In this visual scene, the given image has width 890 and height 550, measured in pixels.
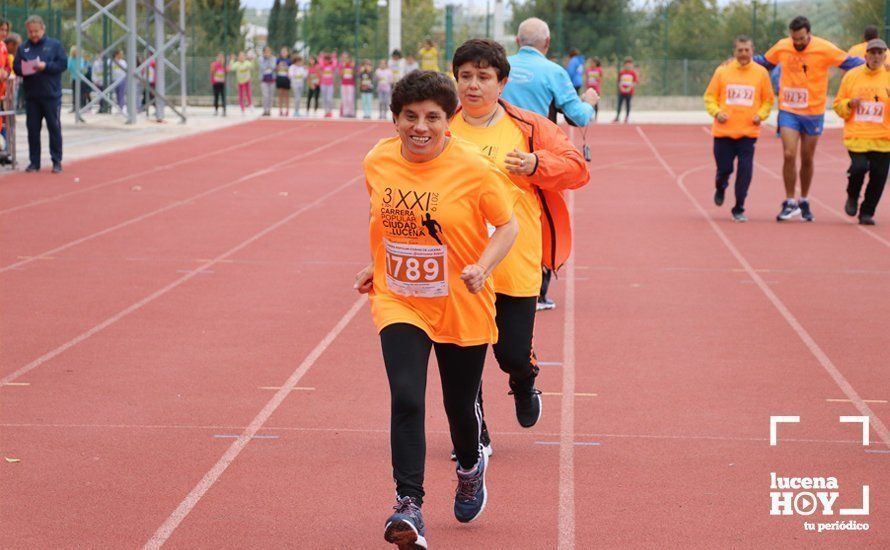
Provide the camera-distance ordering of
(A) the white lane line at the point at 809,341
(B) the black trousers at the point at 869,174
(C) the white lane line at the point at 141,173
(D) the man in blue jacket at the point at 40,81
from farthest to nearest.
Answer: (D) the man in blue jacket at the point at 40,81 → (C) the white lane line at the point at 141,173 → (B) the black trousers at the point at 869,174 → (A) the white lane line at the point at 809,341

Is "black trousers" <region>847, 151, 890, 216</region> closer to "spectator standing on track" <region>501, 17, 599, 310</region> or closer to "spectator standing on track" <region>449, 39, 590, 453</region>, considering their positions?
"spectator standing on track" <region>501, 17, 599, 310</region>

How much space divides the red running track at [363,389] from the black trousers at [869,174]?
39 cm

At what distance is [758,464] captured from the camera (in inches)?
252

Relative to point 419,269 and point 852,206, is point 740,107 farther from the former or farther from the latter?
point 419,269

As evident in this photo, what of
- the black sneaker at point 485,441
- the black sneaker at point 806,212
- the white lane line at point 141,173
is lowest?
the white lane line at point 141,173

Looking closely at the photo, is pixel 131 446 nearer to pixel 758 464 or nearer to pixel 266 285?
pixel 758 464

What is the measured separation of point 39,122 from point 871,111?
1160 cm

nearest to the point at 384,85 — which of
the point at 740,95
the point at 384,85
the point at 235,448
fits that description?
the point at 384,85

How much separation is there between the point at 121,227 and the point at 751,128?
22.0 ft

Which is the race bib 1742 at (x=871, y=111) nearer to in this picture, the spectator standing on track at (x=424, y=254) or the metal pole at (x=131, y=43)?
the spectator standing on track at (x=424, y=254)

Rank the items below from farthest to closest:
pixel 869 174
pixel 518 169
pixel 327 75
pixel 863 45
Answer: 1. pixel 327 75
2. pixel 863 45
3. pixel 869 174
4. pixel 518 169

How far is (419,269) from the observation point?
513 centimetres

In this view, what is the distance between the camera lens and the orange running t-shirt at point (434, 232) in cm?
512

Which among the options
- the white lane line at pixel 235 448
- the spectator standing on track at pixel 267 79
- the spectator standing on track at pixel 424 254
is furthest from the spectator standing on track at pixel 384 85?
the spectator standing on track at pixel 424 254
